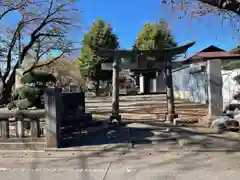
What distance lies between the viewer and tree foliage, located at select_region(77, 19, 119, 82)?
3656cm

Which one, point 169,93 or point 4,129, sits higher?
point 169,93

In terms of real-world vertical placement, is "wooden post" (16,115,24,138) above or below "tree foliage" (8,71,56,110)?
below

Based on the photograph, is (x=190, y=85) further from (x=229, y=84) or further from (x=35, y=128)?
(x=35, y=128)

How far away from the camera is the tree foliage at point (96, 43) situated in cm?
3656

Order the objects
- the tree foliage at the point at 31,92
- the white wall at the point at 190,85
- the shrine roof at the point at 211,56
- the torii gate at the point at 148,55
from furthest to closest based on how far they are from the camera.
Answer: the shrine roof at the point at 211,56 → the white wall at the point at 190,85 → the torii gate at the point at 148,55 → the tree foliage at the point at 31,92

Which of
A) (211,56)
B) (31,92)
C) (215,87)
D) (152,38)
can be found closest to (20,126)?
(31,92)

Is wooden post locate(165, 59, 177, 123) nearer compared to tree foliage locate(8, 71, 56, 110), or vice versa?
→ tree foliage locate(8, 71, 56, 110)

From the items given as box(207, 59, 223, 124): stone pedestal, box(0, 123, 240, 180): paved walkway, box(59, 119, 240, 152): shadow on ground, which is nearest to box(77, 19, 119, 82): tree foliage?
box(207, 59, 223, 124): stone pedestal

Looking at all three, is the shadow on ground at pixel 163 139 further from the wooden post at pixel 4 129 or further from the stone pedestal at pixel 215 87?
the wooden post at pixel 4 129

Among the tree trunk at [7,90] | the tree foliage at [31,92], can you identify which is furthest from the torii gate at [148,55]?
the tree trunk at [7,90]

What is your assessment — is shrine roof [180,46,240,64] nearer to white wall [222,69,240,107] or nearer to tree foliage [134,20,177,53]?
white wall [222,69,240,107]

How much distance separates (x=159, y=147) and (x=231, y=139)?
6.79 feet

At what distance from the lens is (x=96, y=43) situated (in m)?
36.4

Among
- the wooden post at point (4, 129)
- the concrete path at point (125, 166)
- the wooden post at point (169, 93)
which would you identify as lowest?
the concrete path at point (125, 166)
